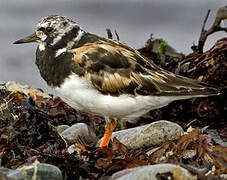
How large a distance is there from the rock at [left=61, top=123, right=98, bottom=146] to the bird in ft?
0.56

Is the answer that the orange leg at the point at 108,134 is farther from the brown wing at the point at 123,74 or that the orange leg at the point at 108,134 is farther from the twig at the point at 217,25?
the twig at the point at 217,25

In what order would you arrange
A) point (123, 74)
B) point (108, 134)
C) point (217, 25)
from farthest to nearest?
1. point (217, 25)
2. point (108, 134)
3. point (123, 74)

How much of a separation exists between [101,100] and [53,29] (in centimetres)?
70

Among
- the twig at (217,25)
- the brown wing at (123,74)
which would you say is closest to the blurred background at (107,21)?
the twig at (217,25)

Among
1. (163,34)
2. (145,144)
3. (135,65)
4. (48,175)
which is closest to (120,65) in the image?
(135,65)

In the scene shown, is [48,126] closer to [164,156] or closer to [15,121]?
[15,121]

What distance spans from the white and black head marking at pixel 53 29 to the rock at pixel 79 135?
649 millimetres

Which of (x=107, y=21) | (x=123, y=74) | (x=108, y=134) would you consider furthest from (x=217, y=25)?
(x=107, y=21)

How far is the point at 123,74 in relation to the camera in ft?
14.0

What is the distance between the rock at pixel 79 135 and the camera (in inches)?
174

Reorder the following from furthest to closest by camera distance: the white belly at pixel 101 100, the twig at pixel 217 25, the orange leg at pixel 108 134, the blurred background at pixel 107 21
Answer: the blurred background at pixel 107 21, the twig at pixel 217 25, the orange leg at pixel 108 134, the white belly at pixel 101 100

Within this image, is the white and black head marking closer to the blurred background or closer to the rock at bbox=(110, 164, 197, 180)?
the rock at bbox=(110, 164, 197, 180)

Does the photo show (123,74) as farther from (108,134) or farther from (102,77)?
(108,134)

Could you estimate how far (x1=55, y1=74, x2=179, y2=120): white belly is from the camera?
4.11 m
